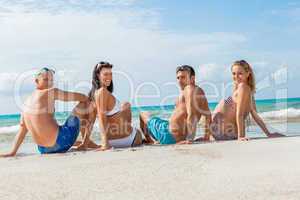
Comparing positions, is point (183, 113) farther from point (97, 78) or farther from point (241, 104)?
point (97, 78)

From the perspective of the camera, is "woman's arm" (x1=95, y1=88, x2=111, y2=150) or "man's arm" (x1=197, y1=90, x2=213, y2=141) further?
"man's arm" (x1=197, y1=90, x2=213, y2=141)

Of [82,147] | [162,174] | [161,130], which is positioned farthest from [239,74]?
[162,174]

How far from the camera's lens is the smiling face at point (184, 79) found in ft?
23.9

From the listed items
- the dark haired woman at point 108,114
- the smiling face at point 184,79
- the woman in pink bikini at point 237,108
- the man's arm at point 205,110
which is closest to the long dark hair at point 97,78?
the dark haired woman at point 108,114

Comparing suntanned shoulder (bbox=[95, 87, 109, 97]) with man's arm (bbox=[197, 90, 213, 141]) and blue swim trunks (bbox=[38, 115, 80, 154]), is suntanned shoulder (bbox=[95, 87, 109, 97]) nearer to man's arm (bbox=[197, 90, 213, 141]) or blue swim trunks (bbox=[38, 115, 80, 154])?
blue swim trunks (bbox=[38, 115, 80, 154])

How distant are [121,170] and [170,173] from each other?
553 millimetres

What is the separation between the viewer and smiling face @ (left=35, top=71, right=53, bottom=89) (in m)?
Result: 6.57

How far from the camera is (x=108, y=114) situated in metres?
6.86

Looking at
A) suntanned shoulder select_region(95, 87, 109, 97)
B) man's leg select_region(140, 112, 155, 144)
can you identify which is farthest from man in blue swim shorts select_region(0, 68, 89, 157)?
man's leg select_region(140, 112, 155, 144)

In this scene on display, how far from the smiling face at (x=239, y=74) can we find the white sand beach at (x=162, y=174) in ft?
4.45

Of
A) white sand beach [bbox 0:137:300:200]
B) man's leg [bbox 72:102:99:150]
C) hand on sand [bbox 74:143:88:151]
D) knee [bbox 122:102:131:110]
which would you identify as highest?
knee [bbox 122:102:131:110]

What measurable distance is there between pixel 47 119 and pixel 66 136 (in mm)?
363

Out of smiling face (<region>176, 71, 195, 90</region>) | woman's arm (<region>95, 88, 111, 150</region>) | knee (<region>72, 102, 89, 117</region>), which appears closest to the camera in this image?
woman's arm (<region>95, 88, 111, 150</region>)

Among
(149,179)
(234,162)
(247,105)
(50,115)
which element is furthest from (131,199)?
(247,105)
